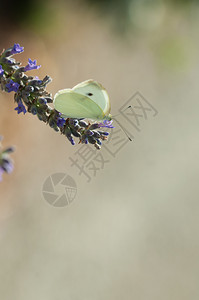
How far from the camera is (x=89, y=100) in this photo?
74.4 inches

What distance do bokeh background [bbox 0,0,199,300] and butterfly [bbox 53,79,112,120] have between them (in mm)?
2894

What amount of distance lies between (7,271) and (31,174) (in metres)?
1.21

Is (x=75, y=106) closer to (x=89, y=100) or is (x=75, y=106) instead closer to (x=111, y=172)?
(x=89, y=100)

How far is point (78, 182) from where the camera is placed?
5.11m

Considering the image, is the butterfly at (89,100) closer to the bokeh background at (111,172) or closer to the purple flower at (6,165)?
the purple flower at (6,165)

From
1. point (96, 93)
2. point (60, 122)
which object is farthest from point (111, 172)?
point (60, 122)

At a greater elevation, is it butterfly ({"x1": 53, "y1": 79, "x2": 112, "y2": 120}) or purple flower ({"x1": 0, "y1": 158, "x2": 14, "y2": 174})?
butterfly ({"x1": 53, "y1": 79, "x2": 112, "y2": 120})

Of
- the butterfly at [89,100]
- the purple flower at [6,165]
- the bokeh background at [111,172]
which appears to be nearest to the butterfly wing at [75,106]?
the butterfly at [89,100]

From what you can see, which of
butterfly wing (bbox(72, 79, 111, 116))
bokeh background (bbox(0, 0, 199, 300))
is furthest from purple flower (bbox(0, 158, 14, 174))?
bokeh background (bbox(0, 0, 199, 300))

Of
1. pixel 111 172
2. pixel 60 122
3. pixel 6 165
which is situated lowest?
pixel 6 165

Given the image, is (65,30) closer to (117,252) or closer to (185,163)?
(185,163)

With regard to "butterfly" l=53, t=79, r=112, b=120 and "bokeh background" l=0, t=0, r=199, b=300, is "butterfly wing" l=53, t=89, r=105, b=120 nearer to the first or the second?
"butterfly" l=53, t=79, r=112, b=120

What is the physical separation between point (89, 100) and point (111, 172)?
344 centimetres

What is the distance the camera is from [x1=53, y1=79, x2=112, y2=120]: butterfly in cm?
182
